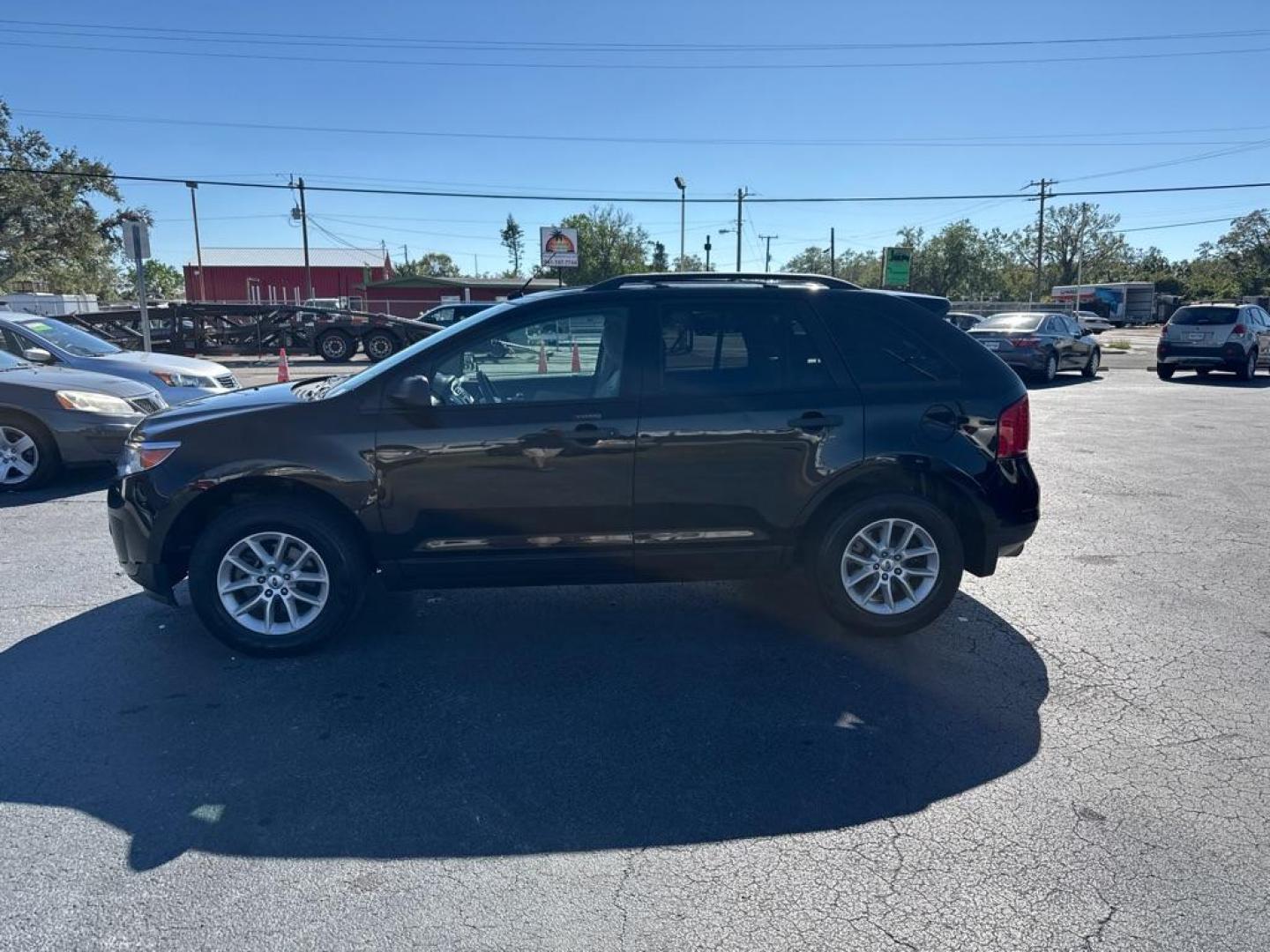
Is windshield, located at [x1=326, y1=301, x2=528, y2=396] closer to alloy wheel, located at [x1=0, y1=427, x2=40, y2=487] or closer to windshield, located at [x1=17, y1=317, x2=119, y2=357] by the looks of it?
alloy wheel, located at [x1=0, y1=427, x2=40, y2=487]

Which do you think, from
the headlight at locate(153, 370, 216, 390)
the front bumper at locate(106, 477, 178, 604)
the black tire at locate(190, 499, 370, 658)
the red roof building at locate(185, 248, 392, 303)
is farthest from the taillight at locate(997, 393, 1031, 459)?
the red roof building at locate(185, 248, 392, 303)

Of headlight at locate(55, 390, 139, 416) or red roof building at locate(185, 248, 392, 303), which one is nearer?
headlight at locate(55, 390, 139, 416)

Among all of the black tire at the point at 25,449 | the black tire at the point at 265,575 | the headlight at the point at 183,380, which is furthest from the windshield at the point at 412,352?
the headlight at the point at 183,380

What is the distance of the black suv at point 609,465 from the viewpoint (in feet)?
14.2

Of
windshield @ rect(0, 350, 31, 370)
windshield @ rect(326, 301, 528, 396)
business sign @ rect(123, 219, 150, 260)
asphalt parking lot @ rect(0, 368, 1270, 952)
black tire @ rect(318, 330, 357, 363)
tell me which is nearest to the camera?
asphalt parking lot @ rect(0, 368, 1270, 952)

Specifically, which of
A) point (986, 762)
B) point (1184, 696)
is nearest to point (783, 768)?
point (986, 762)

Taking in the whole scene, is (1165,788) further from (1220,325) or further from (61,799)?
(1220,325)

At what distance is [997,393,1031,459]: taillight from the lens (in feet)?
15.2

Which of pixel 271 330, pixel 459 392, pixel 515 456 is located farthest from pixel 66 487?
pixel 271 330

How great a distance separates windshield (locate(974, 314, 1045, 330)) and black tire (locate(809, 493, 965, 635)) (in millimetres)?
16001

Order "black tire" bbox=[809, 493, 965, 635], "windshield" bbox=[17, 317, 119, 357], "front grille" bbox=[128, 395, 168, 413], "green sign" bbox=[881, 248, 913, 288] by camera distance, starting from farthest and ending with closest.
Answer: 1. "green sign" bbox=[881, 248, 913, 288]
2. "windshield" bbox=[17, 317, 119, 357]
3. "front grille" bbox=[128, 395, 168, 413]
4. "black tire" bbox=[809, 493, 965, 635]

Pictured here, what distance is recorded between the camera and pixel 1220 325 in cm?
1881

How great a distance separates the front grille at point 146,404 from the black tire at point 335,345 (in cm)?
1545

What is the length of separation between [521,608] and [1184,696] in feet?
11.2
